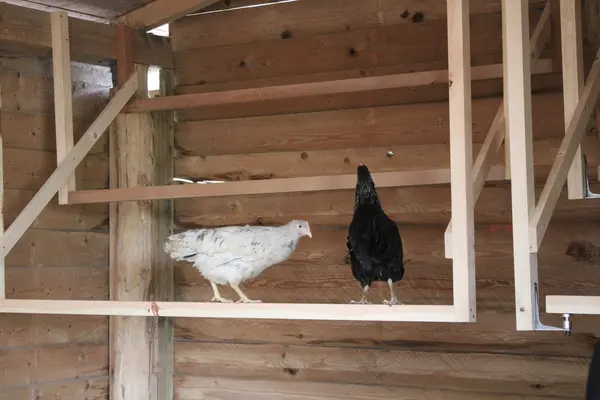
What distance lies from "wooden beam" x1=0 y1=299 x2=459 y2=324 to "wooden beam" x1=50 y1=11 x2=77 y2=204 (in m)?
0.50

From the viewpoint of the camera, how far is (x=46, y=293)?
314 cm

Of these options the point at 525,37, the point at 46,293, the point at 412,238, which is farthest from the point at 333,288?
the point at 525,37

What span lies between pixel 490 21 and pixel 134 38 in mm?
1288

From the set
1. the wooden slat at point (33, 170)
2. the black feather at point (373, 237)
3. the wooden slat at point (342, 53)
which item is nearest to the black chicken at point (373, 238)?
the black feather at point (373, 237)

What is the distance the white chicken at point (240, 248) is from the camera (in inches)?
103

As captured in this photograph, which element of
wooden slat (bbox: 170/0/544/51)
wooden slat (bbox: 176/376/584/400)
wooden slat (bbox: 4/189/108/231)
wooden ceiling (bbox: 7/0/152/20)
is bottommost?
wooden slat (bbox: 176/376/584/400)

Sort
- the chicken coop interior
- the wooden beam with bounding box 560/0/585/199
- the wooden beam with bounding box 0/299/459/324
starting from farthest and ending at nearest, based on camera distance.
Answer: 1. the chicken coop interior
2. the wooden beam with bounding box 560/0/585/199
3. the wooden beam with bounding box 0/299/459/324

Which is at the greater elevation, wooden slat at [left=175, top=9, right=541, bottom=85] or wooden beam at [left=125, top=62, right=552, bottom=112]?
wooden slat at [left=175, top=9, right=541, bottom=85]

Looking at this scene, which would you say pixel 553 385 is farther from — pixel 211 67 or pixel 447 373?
pixel 211 67

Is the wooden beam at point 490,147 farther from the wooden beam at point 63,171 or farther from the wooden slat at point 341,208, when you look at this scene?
the wooden beam at point 63,171

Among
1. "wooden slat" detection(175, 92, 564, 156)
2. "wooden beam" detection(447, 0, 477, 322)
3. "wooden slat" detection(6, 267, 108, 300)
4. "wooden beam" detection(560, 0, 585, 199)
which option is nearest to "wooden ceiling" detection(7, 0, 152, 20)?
"wooden slat" detection(175, 92, 564, 156)

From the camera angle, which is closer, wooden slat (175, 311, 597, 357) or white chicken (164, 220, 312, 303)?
white chicken (164, 220, 312, 303)

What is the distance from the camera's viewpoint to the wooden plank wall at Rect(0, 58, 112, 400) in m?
3.05

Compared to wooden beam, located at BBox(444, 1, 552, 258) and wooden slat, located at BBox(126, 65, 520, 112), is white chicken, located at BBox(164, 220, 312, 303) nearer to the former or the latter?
wooden slat, located at BBox(126, 65, 520, 112)
